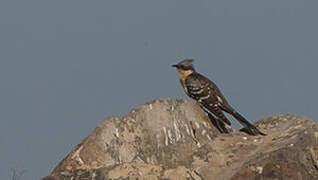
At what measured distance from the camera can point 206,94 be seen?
9.23 m

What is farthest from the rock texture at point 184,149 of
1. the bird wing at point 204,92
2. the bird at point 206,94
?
the bird wing at point 204,92

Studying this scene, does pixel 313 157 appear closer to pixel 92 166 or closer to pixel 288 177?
pixel 288 177

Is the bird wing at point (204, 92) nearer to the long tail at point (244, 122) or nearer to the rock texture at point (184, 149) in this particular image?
the long tail at point (244, 122)

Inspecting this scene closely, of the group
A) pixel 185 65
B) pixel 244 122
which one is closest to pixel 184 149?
pixel 244 122

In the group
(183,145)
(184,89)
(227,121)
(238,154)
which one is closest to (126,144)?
(183,145)

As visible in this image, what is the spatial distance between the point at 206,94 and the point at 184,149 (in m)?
2.41

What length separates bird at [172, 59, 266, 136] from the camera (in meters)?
8.12

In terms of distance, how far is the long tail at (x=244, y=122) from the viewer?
23.7 feet

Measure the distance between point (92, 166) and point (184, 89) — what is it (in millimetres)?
4413

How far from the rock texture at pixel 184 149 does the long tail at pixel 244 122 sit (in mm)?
165

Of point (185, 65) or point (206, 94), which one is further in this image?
point (185, 65)

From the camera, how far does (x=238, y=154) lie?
6.11 meters

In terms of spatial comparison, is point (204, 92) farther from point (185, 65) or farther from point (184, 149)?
point (184, 149)

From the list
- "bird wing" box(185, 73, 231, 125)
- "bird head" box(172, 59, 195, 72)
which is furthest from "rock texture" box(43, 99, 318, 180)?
"bird head" box(172, 59, 195, 72)
